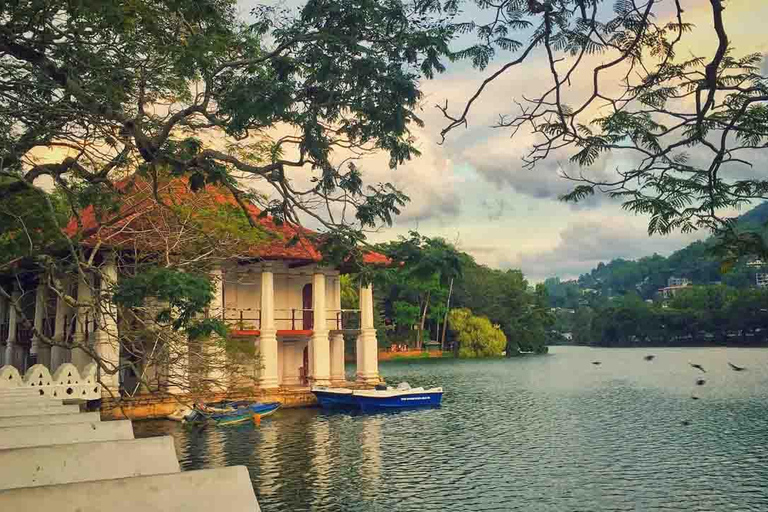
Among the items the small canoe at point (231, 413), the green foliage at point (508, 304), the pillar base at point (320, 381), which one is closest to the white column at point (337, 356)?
the pillar base at point (320, 381)

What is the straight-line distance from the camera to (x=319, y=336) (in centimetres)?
3478

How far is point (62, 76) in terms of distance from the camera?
791 centimetres

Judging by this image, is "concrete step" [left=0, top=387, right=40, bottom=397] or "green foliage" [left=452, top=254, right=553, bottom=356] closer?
"concrete step" [left=0, top=387, right=40, bottom=397]

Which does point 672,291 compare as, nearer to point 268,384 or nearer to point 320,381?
point 320,381

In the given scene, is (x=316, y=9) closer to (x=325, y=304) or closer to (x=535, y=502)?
(x=535, y=502)

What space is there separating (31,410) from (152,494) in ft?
22.1

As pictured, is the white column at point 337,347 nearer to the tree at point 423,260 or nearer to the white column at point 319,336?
the white column at point 319,336

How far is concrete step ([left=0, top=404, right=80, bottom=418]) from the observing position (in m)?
10.3

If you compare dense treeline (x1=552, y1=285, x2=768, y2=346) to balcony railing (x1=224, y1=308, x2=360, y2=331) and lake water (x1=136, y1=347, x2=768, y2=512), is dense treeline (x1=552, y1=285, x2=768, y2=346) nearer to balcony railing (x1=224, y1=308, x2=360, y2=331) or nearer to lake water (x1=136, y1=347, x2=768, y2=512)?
lake water (x1=136, y1=347, x2=768, y2=512)

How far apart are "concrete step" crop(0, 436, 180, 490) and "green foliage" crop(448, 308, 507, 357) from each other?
81268 mm

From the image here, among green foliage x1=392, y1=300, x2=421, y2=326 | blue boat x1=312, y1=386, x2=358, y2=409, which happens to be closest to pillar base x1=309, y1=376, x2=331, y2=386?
blue boat x1=312, y1=386, x2=358, y2=409

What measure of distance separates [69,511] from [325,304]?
31845 mm

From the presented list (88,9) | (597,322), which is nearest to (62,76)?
(88,9)

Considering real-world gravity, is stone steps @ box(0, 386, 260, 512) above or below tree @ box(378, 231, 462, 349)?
below
